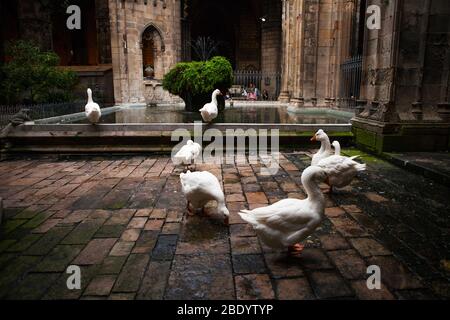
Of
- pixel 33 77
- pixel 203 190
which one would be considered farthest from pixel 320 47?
pixel 203 190

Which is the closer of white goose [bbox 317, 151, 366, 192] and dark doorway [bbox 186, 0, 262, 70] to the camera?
white goose [bbox 317, 151, 366, 192]

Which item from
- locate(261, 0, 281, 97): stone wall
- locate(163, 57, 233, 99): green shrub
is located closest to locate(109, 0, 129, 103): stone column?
Result: locate(163, 57, 233, 99): green shrub

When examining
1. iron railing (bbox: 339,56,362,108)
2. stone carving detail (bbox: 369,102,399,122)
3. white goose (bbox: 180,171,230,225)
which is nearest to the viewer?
white goose (bbox: 180,171,230,225)

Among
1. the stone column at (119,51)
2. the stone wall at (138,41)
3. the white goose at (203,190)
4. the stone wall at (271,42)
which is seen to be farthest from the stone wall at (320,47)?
the stone wall at (271,42)

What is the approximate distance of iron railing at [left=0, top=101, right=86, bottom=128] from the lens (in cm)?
890

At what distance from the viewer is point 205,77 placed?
11.1 metres

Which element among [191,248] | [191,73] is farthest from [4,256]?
[191,73]

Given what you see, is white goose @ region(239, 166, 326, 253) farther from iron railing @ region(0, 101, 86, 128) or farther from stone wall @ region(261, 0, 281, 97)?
stone wall @ region(261, 0, 281, 97)

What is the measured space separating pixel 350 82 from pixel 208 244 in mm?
10268

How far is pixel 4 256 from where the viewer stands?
9.76 feet

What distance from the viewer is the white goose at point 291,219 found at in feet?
8.99

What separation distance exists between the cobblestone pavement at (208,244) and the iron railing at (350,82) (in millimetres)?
6587

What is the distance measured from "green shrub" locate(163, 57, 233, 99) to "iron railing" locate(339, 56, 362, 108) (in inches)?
156

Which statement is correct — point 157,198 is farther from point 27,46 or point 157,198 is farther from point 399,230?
point 27,46
